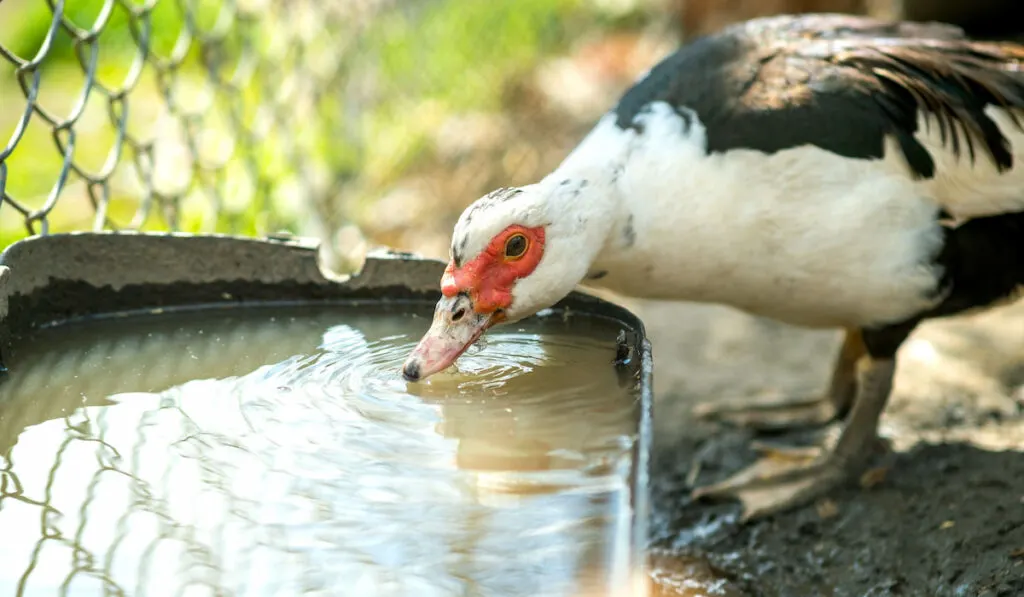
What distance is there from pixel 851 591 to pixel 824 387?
132 centimetres

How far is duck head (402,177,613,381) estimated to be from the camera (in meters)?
1.90

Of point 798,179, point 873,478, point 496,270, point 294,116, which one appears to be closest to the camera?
point 496,270

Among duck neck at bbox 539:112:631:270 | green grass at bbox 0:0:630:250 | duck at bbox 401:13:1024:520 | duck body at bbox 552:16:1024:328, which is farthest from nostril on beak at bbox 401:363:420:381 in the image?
green grass at bbox 0:0:630:250

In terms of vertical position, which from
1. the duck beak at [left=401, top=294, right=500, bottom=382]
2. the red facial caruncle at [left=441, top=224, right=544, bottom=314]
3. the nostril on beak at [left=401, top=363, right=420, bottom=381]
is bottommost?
the nostril on beak at [left=401, top=363, right=420, bottom=381]

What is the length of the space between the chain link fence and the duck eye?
1.09 m

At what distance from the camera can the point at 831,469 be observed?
2721mm

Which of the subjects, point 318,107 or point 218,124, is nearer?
point 318,107

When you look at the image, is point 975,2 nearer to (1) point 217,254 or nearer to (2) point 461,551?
(1) point 217,254

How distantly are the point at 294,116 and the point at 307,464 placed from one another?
3163 millimetres

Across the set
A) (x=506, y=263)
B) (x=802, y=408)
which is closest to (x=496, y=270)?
(x=506, y=263)

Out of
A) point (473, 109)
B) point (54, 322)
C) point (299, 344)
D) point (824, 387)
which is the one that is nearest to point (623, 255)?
point (299, 344)

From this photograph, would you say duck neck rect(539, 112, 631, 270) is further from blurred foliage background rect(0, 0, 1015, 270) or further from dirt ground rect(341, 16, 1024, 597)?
blurred foliage background rect(0, 0, 1015, 270)

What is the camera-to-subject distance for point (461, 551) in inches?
51.9

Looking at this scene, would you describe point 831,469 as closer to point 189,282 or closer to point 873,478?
point 873,478
